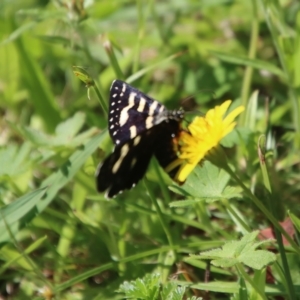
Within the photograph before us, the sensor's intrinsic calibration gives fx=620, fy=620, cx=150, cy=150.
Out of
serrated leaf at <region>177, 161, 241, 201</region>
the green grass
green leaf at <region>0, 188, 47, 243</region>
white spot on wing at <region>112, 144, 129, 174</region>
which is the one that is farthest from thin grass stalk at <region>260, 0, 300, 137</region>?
green leaf at <region>0, 188, 47, 243</region>

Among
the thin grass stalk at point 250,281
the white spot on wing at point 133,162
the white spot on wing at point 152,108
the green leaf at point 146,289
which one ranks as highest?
the white spot on wing at point 152,108

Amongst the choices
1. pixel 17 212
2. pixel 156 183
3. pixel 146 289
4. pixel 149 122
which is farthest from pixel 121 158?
pixel 156 183

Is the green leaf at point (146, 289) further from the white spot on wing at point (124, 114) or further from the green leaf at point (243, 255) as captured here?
the white spot on wing at point (124, 114)

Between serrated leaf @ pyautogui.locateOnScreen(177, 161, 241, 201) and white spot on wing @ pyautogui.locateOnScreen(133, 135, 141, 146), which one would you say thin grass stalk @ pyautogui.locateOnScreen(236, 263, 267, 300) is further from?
white spot on wing @ pyautogui.locateOnScreen(133, 135, 141, 146)

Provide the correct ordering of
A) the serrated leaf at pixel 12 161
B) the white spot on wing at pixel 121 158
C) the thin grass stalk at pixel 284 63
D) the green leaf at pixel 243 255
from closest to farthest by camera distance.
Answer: the green leaf at pixel 243 255 → the white spot on wing at pixel 121 158 → the serrated leaf at pixel 12 161 → the thin grass stalk at pixel 284 63

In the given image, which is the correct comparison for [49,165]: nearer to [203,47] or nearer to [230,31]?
[203,47]

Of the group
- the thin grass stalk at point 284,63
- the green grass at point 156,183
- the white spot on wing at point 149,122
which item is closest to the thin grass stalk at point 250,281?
the green grass at point 156,183
